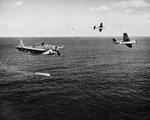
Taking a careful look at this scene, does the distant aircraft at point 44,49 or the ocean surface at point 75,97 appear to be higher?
the distant aircraft at point 44,49

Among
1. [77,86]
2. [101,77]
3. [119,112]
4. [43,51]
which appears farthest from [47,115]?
[43,51]

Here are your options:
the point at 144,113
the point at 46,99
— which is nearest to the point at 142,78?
the point at 144,113

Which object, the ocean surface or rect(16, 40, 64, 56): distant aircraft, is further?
rect(16, 40, 64, 56): distant aircraft

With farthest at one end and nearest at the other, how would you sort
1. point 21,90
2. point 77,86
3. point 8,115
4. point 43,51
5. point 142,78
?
point 43,51, point 142,78, point 77,86, point 21,90, point 8,115

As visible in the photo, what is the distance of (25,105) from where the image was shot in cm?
4697

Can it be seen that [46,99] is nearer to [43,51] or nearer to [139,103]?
[139,103]

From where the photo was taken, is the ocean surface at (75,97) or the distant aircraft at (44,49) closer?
the ocean surface at (75,97)

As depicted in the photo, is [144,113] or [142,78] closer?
[144,113]

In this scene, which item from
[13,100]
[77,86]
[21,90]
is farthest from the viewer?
[77,86]

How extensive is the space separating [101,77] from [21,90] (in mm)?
35308

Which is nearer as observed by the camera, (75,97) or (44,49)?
(75,97)

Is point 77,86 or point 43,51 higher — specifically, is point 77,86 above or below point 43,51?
below

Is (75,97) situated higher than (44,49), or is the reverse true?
(44,49)

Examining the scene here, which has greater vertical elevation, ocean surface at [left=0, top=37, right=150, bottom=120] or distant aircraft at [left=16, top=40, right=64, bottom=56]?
distant aircraft at [left=16, top=40, right=64, bottom=56]
